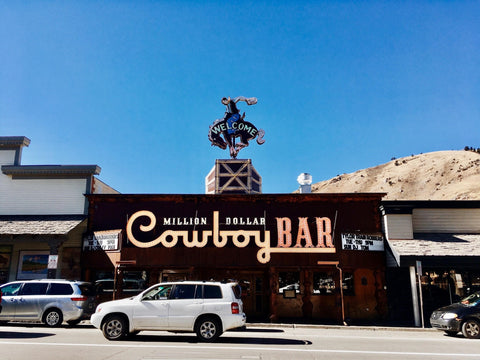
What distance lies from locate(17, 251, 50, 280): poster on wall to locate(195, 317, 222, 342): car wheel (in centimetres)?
1296

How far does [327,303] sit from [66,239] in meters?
13.1

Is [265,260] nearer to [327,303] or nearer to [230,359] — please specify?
[327,303]

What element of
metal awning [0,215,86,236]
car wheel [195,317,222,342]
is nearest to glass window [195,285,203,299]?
car wheel [195,317,222,342]

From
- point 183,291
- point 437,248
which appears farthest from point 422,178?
point 183,291

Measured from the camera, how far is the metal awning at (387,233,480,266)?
673 inches

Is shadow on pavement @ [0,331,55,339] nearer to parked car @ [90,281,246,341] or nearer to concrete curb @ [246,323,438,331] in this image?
parked car @ [90,281,246,341]

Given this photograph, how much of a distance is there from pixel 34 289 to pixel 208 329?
25.8 ft

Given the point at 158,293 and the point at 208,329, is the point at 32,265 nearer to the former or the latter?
the point at 158,293

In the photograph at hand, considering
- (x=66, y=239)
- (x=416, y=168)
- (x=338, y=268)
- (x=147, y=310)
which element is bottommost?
(x=147, y=310)

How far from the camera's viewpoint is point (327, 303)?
64.9 feet

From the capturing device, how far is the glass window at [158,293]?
11938mm

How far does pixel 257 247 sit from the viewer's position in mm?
19516

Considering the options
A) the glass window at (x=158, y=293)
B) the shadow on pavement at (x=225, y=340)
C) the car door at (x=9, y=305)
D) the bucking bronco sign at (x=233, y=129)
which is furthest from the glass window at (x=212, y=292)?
the bucking bronco sign at (x=233, y=129)

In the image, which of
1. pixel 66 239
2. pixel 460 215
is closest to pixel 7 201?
pixel 66 239
